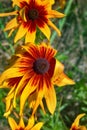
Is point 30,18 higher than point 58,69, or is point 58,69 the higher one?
point 30,18

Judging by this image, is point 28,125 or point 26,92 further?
point 28,125

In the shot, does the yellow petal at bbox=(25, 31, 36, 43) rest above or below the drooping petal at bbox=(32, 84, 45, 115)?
above

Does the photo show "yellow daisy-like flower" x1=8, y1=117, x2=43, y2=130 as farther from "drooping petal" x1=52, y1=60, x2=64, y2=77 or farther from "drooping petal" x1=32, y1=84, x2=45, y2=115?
"drooping petal" x1=52, y1=60, x2=64, y2=77

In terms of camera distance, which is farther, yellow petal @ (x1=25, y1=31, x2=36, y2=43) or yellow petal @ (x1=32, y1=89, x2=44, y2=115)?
yellow petal @ (x1=25, y1=31, x2=36, y2=43)

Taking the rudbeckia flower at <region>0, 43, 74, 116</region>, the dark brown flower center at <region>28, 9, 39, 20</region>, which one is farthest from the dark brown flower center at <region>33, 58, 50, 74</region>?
the dark brown flower center at <region>28, 9, 39, 20</region>

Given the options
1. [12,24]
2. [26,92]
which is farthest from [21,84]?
[12,24]

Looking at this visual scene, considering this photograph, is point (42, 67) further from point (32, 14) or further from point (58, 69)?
point (32, 14)

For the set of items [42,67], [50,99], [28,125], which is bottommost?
[28,125]

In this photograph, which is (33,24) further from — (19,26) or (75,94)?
(75,94)
